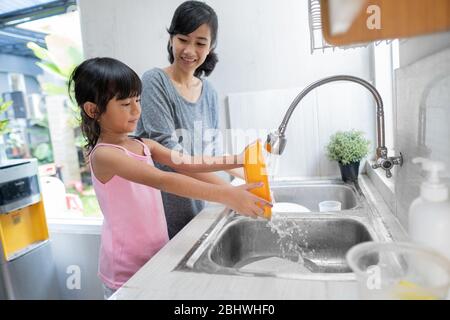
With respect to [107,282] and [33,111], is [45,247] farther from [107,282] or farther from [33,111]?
Result: [107,282]

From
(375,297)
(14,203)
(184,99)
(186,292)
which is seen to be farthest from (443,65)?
(14,203)

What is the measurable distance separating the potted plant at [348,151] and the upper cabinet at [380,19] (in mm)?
670

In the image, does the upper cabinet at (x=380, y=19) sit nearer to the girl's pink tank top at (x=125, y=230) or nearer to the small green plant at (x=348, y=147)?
the girl's pink tank top at (x=125, y=230)

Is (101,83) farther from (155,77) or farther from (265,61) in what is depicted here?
(265,61)

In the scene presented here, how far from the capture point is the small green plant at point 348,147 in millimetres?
1037

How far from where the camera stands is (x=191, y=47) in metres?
0.86

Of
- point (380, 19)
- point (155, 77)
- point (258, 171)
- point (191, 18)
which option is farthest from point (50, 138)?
point (380, 19)

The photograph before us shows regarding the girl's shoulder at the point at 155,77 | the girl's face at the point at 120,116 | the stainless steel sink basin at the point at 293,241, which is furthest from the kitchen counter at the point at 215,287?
the girl's shoulder at the point at 155,77

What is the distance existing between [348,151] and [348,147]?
0.01 m

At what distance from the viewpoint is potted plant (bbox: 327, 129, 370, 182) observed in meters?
1.04

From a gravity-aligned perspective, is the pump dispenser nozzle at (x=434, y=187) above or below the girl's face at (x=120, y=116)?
below

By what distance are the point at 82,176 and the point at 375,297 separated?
116cm

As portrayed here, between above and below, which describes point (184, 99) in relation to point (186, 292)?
above

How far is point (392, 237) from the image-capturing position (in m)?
0.56
